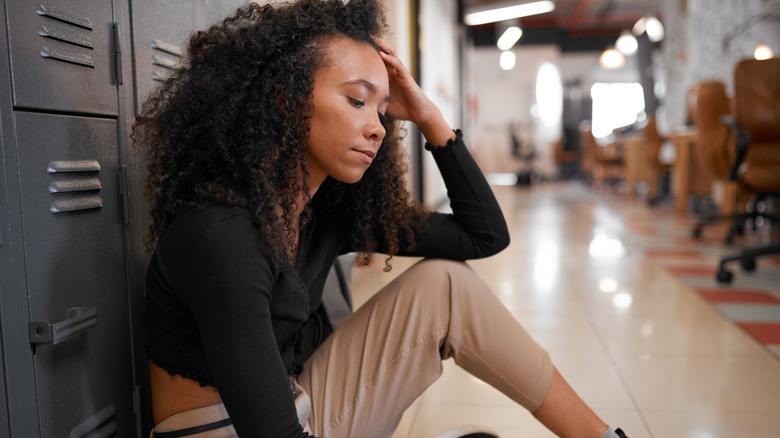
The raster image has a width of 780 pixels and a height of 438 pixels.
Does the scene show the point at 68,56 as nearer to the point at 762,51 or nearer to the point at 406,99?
the point at 406,99

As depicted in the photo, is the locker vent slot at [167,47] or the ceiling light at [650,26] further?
the ceiling light at [650,26]

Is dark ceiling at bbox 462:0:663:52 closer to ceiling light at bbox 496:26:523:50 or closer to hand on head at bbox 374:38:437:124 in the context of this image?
ceiling light at bbox 496:26:523:50

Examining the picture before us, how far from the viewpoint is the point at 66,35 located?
888 mm

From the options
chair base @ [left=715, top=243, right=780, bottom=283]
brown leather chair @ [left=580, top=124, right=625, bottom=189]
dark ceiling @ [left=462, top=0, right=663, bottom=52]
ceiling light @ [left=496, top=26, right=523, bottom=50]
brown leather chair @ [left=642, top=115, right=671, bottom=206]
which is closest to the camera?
chair base @ [left=715, top=243, right=780, bottom=283]

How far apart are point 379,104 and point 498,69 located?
13.6 m

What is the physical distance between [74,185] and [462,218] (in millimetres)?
650

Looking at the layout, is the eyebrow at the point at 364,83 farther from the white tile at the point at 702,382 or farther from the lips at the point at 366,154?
the white tile at the point at 702,382

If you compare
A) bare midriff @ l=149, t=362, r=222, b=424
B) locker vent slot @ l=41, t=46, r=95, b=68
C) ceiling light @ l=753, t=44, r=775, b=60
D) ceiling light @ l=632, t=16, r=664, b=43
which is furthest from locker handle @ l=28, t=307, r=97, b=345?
ceiling light @ l=632, t=16, r=664, b=43

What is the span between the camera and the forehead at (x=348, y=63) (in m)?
0.88

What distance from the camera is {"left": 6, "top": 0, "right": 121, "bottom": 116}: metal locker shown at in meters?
0.80

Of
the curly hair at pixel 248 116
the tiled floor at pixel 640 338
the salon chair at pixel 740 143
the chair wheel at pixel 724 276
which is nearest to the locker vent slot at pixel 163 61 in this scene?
the curly hair at pixel 248 116

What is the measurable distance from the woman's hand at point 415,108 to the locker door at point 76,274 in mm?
457

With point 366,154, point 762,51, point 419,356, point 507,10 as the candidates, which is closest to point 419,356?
point 419,356

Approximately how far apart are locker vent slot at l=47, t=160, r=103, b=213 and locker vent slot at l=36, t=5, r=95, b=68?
139 millimetres
